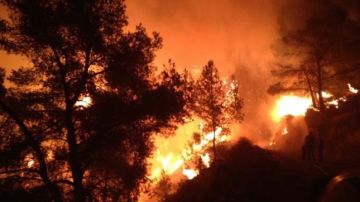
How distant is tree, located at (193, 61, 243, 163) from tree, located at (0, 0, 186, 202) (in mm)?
17196

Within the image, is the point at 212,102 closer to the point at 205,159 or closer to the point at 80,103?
the point at 205,159

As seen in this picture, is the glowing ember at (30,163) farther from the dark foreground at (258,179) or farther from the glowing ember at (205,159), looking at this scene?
the glowing ember at (205,159)

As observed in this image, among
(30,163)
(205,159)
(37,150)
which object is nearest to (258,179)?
(30,163)

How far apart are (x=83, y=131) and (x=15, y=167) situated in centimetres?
269

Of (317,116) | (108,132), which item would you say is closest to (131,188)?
(108,132)

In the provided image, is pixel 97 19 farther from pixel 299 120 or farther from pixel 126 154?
pixel 299 120

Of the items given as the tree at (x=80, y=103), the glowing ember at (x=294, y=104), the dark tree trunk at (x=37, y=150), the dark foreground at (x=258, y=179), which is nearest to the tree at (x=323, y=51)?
the glowing ember at (x=294, y=104)

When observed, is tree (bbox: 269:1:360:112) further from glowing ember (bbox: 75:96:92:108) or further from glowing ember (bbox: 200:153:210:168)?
glowing ember (bbox: 75:96:92:108)

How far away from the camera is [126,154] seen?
14.6m

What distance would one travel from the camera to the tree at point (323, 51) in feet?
121

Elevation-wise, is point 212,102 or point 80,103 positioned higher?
point 212,102

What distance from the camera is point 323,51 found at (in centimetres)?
3709

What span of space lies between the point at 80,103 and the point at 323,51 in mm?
31585

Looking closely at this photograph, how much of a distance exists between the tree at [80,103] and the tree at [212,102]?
17196 mm
